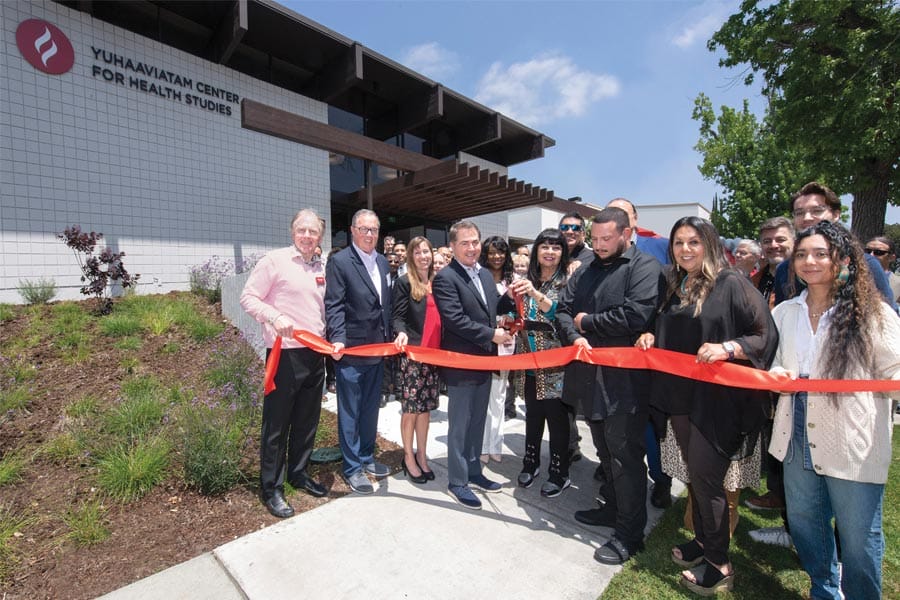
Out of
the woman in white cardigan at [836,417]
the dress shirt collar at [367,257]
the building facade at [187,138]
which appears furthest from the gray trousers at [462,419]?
the building facade at [187,138]

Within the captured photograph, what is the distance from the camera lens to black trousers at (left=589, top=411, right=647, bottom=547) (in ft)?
8.88

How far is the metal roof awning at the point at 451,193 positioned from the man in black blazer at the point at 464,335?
6422 mm

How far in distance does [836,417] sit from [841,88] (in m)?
12.1

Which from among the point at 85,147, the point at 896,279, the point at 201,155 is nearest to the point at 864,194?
the point at 896,279

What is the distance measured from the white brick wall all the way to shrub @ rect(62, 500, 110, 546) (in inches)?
269

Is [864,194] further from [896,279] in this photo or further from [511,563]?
[511,563]

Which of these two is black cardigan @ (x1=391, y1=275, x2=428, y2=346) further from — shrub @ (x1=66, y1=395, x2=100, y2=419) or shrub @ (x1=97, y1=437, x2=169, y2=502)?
shrub @ (x1=66, y1=395, x2=100, y2=419)

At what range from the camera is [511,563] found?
266 centimetres

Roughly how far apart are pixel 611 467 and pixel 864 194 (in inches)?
503

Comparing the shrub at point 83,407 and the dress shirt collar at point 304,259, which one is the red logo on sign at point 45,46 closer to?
the shrub at point 83,407

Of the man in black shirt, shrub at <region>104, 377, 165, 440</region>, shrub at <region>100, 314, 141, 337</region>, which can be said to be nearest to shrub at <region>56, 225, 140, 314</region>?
shrub at <region>100, 314, 141, 337</region>

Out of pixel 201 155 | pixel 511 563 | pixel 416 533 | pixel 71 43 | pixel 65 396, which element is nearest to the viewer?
pixel 511 563

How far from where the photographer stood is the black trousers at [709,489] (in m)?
2.37

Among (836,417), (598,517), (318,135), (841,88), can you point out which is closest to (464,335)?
(598,517)
